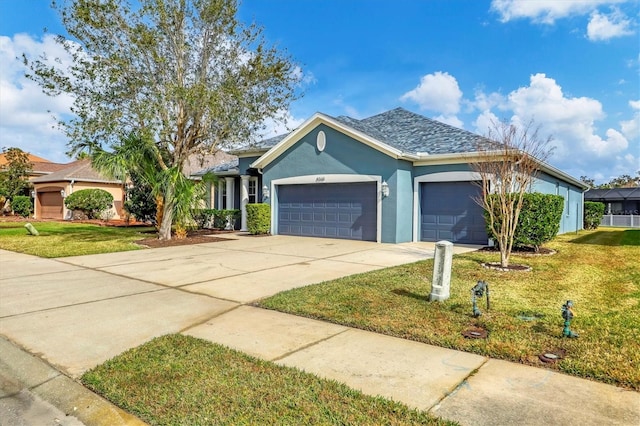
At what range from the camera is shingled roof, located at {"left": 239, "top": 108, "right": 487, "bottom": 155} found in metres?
14.6

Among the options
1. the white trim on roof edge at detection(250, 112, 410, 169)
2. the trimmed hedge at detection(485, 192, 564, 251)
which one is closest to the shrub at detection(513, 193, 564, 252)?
the trimmed hedge at detection(485, 192, 564, 251)

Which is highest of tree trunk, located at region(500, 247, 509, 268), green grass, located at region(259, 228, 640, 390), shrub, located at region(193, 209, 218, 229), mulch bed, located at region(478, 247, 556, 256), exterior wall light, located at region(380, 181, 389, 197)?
exterior wall light, located at region(380, 181, 389, 197)

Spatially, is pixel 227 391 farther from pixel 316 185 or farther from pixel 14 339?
pixel 316 185

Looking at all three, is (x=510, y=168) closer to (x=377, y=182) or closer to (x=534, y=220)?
(x=534, y=220)

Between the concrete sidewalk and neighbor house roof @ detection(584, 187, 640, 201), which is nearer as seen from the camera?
the concrete sidewalk

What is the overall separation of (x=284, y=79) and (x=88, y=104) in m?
6.91

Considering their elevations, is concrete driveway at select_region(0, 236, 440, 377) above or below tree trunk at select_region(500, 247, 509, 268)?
below

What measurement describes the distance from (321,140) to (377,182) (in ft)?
10.0

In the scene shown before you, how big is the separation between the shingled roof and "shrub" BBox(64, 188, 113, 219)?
1456 centimetres

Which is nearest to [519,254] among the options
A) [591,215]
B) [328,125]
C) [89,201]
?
[328,125]

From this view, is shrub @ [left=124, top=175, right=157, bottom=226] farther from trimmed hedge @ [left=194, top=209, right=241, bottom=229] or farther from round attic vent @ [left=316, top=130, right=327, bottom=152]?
round attic vent @ [left=316, top=130, right=327, bottom=152]

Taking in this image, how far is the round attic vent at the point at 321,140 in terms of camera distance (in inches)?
629

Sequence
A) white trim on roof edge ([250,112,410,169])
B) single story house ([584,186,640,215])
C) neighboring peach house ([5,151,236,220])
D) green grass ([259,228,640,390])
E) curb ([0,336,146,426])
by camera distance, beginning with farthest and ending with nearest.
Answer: single story house ([584,186,640,215])
neighboring peach house ([5,151,236,220])
white trim on roof edge ([250,112,410,169])
green grass ([259,228,640,390])
curb ([0,336,146,426])

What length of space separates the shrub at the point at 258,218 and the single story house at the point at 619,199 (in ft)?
100
